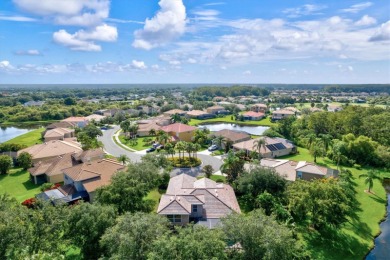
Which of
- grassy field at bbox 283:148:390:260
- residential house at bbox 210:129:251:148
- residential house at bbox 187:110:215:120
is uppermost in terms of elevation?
residential house at bbox 210:129:251:148

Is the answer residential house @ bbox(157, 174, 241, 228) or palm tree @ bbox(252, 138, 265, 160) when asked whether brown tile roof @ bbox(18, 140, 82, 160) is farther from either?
palm tree @ bbox(252, 138, 265, 160)

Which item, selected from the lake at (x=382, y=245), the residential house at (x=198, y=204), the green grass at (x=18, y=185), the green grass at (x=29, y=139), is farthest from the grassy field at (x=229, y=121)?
the lake at (x=382, y=245)

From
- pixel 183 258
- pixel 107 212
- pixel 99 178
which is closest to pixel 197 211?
pixel 107 212

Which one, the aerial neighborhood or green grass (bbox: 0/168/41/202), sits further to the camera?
green grass (bbox: 0/168/41/202)

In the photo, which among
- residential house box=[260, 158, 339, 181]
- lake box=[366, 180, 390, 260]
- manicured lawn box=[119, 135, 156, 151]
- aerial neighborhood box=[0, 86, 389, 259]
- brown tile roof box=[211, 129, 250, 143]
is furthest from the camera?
manicured lawn box=[119, 135, 156, 151]

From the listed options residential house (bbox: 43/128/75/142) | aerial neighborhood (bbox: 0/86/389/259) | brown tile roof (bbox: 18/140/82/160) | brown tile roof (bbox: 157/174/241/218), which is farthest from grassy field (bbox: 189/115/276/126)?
brown tile roof (bbox: 157/174/241/218)

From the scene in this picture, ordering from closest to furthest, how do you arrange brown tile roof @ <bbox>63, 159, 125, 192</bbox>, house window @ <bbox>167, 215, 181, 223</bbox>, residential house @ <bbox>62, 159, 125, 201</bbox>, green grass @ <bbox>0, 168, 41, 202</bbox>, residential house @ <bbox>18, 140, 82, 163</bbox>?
house window @ <bbox>167, 215, 181, 223</bbox>, residential house @ <bbox>62, 159, 125, 201</bbox>, brown tile roof @ <bbox>63, 159, 125, 192</bbox>, green grass @ <bbox>0, 168, 41, 202</bbox>, residential house @ <bbox>18, 140, 82, 163</bbox>

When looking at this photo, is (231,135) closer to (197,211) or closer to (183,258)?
(197,211)

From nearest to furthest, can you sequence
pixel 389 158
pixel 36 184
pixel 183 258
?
pixel 183 258, pixel 36 184, pixel 389 158
